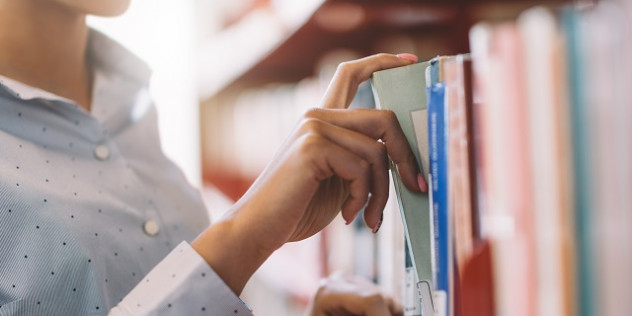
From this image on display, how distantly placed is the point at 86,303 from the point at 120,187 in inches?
7.7

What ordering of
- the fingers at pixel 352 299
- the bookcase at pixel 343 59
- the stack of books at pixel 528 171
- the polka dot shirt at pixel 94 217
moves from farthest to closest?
the bookcase at pixel 343 59, the fingers at pixel 352 299, the polka dot shirt at pixel 94 217, the stack of books at pixel 528 171

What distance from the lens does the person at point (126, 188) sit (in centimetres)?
56

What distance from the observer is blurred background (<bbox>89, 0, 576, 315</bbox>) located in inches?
44.9

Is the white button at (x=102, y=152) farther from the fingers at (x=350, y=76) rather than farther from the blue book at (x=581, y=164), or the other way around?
the blue book at (x=581, y=164)

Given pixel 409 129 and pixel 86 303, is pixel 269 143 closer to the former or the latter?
pixel 86 303

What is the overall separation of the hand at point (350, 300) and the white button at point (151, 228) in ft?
0.79

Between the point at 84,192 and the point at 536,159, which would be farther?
the point at 84,192

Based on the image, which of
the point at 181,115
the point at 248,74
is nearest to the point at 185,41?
the point at 181,115

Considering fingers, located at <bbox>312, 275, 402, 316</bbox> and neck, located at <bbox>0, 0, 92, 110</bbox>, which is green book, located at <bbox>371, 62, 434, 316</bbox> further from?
neck, located at <bbox>0, 0, 92, 110</bbox>

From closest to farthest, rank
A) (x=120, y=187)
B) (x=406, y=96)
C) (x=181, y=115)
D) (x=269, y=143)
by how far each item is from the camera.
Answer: (x=406, y=96)
(x=120, y=187)
(x=269, y=143)
(x=181, y=115)

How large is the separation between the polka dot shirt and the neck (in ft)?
0.14

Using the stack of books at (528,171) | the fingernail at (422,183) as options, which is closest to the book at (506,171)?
the stack of books at (528,171)

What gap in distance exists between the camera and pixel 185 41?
10.7 feet

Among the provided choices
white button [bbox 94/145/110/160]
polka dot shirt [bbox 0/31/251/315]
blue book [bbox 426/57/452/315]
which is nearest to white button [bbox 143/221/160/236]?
polka dot shirt [bbox 0/31/251/315]
